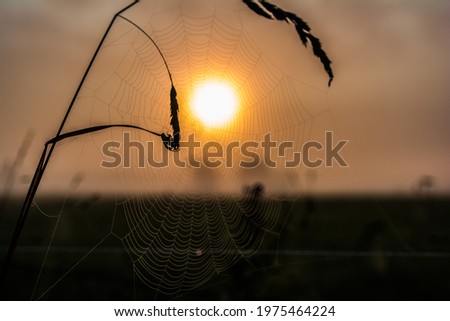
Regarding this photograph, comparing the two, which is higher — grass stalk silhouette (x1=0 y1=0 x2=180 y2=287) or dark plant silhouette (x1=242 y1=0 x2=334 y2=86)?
dark plant silhouette (x1=242 y1=0 x2=334 y2=86)

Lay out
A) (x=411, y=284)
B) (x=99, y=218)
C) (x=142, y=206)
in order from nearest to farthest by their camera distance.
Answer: (x=142, y=206), (x=411, y=284), (x=99, y=218)

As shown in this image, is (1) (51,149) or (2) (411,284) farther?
(2) (411,284)

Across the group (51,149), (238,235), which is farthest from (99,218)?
(51,149)

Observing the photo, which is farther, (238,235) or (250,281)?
(238,235)

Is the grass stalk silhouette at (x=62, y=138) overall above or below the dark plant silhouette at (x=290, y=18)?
below
